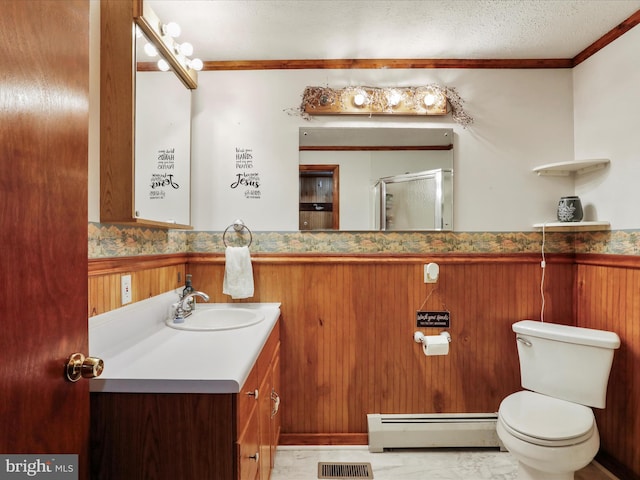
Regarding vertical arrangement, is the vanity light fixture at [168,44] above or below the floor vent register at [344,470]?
above

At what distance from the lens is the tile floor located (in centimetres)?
178

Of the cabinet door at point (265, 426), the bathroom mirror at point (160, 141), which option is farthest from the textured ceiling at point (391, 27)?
the cabinet door at point (265, 426)

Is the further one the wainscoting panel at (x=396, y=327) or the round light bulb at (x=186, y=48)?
the wainscoting panel at (x=396, y=327)

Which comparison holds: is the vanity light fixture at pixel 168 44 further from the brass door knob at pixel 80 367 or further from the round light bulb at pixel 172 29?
the brass door knob at pixel 80 367

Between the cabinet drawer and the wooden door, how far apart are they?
1.36 feet

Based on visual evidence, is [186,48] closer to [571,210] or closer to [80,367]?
[80,367]

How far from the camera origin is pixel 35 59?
67cm

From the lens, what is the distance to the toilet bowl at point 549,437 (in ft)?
4.65

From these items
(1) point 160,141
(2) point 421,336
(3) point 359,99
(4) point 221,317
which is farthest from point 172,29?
(2) point 421,336

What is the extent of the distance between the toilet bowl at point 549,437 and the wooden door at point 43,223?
5.55ft

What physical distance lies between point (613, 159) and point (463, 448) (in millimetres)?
1888

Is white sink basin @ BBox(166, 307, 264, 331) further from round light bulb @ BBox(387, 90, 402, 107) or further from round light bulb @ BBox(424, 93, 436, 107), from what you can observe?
round light bulb @ BBox(424, 93, 436, 107)

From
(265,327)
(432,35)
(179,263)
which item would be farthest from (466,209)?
(179,263)

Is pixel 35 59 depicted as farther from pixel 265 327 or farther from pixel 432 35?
pixel 432 35
